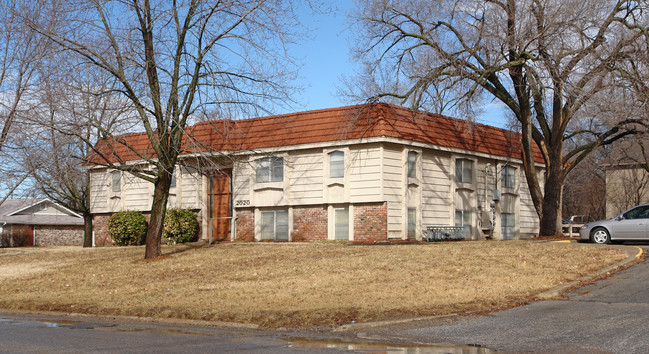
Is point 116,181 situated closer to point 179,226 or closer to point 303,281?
point 179,226

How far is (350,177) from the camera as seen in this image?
25219 mm

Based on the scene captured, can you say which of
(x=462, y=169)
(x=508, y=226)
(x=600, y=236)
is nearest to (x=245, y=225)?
(x=462, y=169)

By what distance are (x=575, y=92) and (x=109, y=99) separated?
15.2 metres

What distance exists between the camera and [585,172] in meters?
57.0

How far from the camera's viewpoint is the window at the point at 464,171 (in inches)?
1110

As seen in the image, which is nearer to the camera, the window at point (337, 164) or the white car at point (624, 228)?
the white car at point (624, 228)

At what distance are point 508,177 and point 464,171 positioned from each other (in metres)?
3.50

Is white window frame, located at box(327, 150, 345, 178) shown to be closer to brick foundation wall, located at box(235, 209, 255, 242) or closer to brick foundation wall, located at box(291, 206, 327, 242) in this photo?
brick foundation wall, located at box(291, 206, 327, 242)

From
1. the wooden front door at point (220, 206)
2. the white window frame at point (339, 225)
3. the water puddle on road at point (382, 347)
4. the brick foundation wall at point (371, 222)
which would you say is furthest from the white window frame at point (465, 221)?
the water puddle on road at point (382, 347)

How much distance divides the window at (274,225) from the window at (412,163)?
5.02 meters

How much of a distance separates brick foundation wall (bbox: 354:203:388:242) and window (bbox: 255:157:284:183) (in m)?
3.78

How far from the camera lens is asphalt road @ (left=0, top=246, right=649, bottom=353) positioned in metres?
9.06

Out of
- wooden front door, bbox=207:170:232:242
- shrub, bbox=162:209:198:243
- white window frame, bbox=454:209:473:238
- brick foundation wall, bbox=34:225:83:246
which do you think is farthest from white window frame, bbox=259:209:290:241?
brick foundation wall, bbox=34:225:83:246

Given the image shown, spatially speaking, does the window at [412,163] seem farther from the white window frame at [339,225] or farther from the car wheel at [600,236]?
the car wheel at [600,236]
